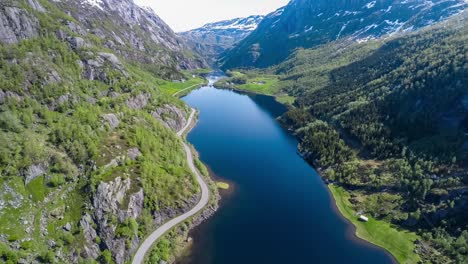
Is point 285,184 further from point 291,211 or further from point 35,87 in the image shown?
point 35,87

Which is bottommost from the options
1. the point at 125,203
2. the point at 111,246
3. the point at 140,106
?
the point at 111,246

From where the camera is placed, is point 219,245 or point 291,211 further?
point 291,211

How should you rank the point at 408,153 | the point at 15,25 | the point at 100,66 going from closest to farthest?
the point at 408,153, the point at 15,25, the point at 100,66

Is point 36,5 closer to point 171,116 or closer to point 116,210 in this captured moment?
point 171,116

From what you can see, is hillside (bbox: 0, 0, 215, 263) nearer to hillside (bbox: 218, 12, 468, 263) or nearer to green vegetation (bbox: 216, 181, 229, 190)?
green vegetation (bbox: 216, 181, 229, 190)

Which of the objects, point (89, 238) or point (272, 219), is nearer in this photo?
point (89, 238)

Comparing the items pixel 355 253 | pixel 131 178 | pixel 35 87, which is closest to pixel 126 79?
pixel 35 87

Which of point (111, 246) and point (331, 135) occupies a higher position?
point (331, 135)

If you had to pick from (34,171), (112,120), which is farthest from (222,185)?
(34,171)
